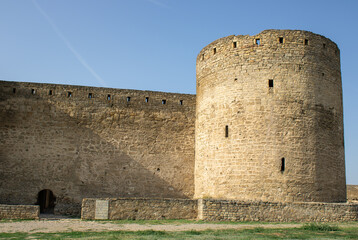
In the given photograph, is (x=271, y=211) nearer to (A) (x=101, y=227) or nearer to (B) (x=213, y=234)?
(B) (x=213, y=234)

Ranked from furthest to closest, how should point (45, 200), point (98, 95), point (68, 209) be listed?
point (45, 200) < point (98, 95) < point (68, 209)

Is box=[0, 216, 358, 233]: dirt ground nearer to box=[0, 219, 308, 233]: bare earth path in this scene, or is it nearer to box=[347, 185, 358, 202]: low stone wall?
box=[0, 219, 308, 233]: bare earth path

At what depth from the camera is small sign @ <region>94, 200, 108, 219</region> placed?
11.5 meters

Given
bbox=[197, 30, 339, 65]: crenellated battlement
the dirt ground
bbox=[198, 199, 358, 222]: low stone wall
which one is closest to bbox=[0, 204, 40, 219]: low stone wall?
the dirt ground

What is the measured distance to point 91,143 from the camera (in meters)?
15.6

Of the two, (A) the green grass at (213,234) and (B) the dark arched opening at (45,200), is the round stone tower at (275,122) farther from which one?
(B) the dark arched opening at (45,200)

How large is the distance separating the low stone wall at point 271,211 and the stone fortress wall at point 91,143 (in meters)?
4.44

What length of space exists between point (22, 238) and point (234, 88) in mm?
7952

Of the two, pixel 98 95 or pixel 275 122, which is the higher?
pixel 98 95

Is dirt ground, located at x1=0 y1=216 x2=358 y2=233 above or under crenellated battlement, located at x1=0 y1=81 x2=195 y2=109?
under

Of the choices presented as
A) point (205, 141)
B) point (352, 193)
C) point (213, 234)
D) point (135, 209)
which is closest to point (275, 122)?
point (205, 141)

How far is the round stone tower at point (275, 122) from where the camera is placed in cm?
1264

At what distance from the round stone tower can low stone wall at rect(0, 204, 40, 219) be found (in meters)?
5.30

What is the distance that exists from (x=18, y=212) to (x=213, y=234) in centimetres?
596
